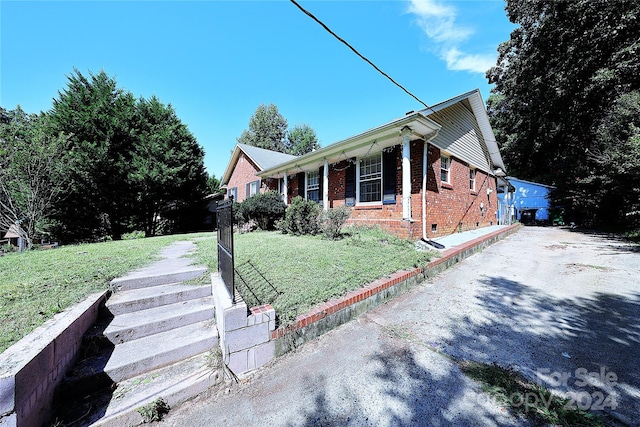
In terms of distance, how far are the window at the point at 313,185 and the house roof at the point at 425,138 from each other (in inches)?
16.6

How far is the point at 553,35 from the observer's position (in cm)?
1315

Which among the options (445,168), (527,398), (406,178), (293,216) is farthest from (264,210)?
(527,398)

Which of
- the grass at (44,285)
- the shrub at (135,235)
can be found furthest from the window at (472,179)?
the shrub at (135,235)

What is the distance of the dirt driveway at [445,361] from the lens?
1.77 metres

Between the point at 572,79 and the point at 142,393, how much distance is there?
2058cm

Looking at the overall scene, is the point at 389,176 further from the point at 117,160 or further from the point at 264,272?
the point at 117,160

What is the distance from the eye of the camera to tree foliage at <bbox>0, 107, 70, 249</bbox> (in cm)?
846

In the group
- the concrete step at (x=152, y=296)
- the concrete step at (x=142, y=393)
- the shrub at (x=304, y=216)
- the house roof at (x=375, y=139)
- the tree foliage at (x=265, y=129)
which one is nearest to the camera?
the concrete step at (x=142, y=393)

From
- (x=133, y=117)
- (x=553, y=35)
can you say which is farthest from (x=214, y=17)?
(x=553, y=35)

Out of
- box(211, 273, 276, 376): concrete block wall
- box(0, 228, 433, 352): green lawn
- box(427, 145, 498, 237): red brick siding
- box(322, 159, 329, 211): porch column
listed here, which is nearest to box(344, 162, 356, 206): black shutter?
box(322, 159, 329, 211): porch column

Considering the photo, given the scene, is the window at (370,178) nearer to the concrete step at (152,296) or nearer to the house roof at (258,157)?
the concrete step at (152,296)

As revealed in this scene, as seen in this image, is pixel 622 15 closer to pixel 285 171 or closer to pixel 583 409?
pixel 285 171

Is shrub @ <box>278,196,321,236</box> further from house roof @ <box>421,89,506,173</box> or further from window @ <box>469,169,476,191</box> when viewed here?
window @ <box>469,169,476,191</box>

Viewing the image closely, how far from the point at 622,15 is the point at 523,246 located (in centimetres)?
1230
